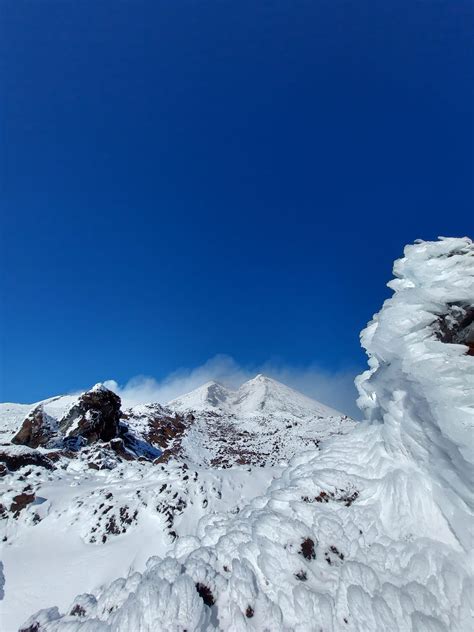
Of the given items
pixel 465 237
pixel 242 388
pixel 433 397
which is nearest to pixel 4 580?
pixel 433 397

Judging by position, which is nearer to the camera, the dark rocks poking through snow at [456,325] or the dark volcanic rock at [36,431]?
the dark rocks poking through snow at [456,325]

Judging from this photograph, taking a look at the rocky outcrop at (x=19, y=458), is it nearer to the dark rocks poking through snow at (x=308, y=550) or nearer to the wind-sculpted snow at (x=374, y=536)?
the wind-sculpted snow at (x=374, y=536)

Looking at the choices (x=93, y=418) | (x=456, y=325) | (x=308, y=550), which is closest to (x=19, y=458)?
(x=93, y=418)

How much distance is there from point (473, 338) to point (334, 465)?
4437 millimetres

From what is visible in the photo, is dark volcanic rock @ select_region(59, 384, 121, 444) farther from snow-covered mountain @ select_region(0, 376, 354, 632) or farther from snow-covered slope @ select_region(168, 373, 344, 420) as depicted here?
snow-covered slope @ select_region(168, 373, 344, 420)

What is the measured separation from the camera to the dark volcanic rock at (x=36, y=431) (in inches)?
1015

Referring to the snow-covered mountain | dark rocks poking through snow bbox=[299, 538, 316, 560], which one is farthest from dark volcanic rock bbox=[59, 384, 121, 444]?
dark rocks poking through snow bbox=[299, 538, 316, 560]

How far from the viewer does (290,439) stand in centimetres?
4872

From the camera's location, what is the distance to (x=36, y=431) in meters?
26.3

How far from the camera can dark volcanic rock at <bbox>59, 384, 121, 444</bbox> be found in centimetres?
2702

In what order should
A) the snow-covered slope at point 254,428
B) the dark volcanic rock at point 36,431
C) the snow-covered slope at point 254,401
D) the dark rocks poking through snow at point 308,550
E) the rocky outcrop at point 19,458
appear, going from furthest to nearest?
the snow-covered slope at point 254,401 → the snow-covered slope at point 254,428 → the dark volcanic rock at point 36,431 → the rocky outcrop at point 19,458 → the dark rocks poking through snow at point 308,550

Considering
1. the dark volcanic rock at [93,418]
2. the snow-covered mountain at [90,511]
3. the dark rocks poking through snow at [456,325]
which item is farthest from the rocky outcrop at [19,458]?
the dark rocks poking through snow at [456,325]

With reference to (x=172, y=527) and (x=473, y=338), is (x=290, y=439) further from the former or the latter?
(x=473, y=338)

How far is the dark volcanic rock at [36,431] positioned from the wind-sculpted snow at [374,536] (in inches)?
913
